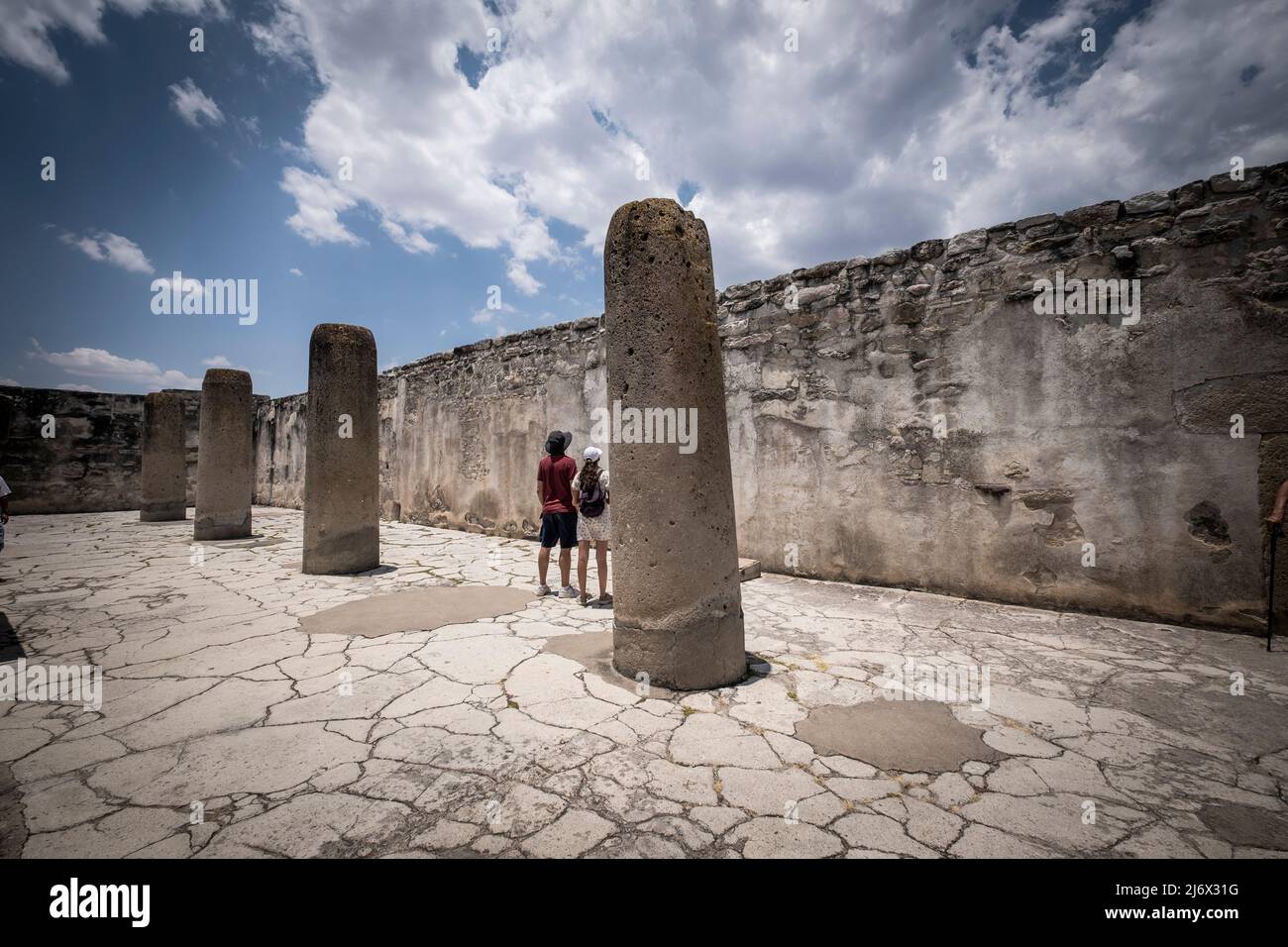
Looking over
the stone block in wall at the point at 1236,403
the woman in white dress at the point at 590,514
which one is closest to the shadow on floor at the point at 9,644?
the woman in white dress at the point at 590,514

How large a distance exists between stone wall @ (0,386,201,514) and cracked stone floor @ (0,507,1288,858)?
10318 mm

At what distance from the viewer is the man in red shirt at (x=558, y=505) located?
14.7ft

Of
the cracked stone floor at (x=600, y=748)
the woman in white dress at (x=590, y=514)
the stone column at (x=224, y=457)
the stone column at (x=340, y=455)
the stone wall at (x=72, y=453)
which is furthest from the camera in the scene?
the stone wall at (x=72, y=453)

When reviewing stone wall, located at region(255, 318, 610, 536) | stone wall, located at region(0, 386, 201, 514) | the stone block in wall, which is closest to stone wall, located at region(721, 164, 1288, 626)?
the stone block in wall

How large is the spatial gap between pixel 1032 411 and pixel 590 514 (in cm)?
348

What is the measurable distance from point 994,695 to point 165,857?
325 centimetres

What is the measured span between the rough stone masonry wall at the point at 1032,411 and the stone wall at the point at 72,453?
13.7m

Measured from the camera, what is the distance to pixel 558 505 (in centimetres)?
454

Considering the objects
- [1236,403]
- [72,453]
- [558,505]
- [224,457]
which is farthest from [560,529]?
[72,453]

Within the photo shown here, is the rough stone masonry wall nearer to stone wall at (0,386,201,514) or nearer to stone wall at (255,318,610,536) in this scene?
stone wall at (255,318,610,536)

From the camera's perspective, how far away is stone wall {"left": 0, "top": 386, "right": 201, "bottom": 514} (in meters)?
10.8

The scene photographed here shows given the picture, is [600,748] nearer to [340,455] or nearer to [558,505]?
[558,505]

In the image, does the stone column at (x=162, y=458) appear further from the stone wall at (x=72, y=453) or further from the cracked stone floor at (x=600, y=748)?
the cracked stone floor at (x=600, y=748)
